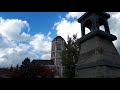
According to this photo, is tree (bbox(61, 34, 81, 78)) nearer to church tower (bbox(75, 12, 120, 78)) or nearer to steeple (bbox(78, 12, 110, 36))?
steeple (bbox(78, 12, 110, 36))

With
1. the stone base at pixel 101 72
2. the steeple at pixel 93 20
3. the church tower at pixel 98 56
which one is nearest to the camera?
the stone base at pixel 101 72

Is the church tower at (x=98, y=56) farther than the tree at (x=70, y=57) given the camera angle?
No

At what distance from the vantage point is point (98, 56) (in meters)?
13.3

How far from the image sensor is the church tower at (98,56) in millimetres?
12909

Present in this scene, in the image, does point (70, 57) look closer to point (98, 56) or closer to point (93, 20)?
point (93, 20)

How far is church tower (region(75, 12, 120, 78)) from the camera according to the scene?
12.9 meters

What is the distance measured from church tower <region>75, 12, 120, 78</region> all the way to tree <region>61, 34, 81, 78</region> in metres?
9.79

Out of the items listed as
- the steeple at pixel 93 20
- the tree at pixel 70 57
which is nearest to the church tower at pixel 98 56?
the steeple at pixel 93 20

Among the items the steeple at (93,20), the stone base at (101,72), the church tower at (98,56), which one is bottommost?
Result: the stone base at (101,72)

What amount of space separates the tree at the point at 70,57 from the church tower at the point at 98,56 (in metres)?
9.79

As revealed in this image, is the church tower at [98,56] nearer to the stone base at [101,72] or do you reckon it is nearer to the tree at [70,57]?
the stone base at [101,72]
